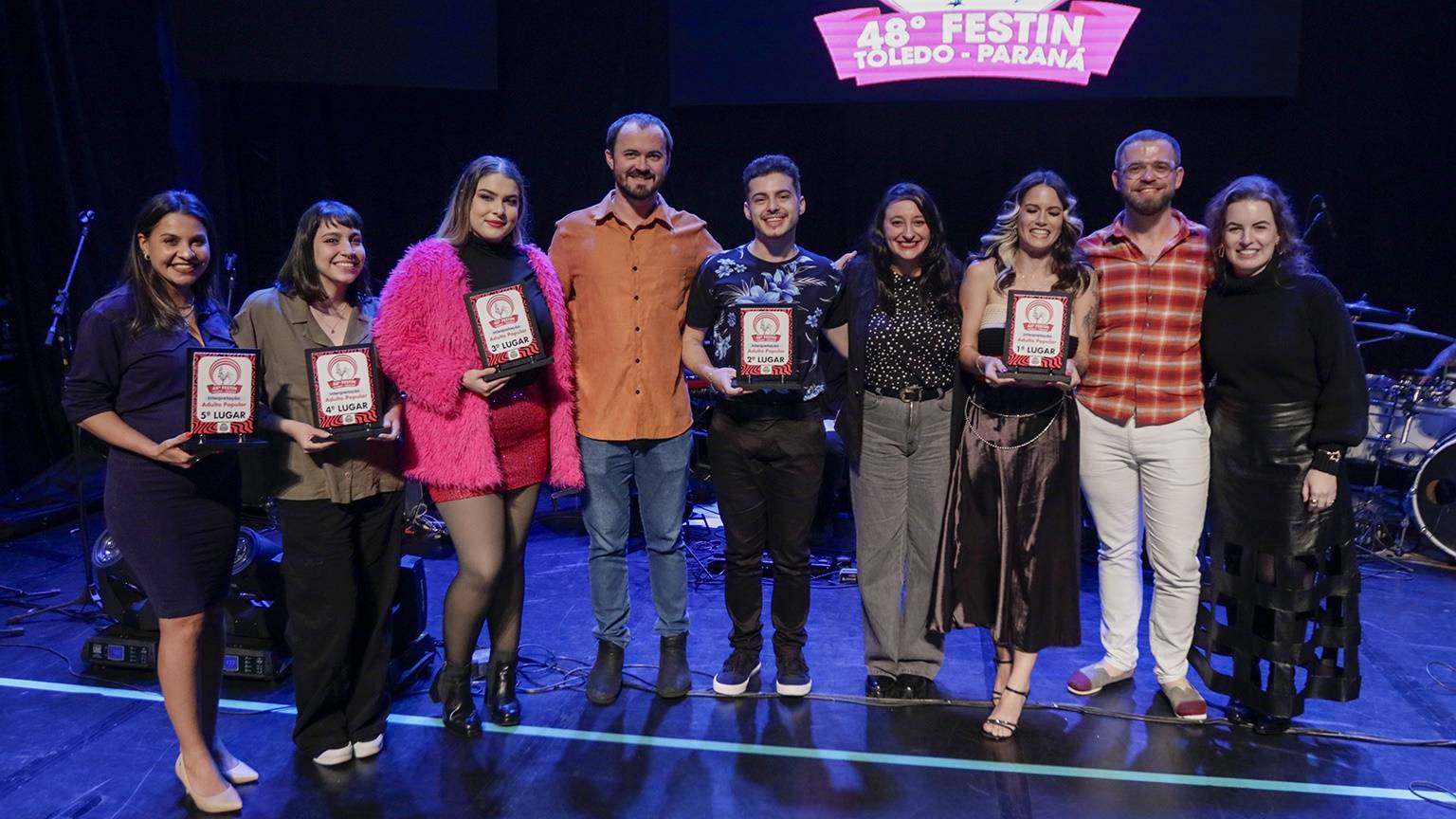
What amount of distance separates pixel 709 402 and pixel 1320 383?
328 cm

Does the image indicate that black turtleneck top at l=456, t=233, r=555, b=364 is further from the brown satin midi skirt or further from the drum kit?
the drum kit

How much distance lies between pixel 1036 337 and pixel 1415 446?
348 centimetres

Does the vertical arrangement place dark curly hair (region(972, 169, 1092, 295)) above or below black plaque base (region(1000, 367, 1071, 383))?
above

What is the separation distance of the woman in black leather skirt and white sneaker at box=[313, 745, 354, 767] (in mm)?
2575

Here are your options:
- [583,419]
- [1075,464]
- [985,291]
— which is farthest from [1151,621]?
[583,419]

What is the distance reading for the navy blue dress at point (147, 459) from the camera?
2.32 metres

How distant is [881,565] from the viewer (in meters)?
3.11

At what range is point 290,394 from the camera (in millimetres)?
2588

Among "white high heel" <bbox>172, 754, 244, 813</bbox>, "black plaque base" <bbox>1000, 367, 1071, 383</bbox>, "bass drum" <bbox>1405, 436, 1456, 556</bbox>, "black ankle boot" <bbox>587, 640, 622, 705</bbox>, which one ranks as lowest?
"white high heel" <bbox>172, 754, 244, 813</bbox>

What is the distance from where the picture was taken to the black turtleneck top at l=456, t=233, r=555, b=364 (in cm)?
276

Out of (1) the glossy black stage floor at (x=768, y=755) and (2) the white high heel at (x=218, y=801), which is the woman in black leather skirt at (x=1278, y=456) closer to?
(1) the glossy black stage floor at (x=768, y=755)

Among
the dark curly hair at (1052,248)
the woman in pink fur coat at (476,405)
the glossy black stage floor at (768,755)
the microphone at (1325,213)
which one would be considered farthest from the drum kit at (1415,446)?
the woman in pink fur coat at (476,405)

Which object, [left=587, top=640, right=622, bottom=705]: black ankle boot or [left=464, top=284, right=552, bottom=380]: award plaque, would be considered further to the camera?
[left=587, top=640, right=622, bottom=705]: black ankle boot

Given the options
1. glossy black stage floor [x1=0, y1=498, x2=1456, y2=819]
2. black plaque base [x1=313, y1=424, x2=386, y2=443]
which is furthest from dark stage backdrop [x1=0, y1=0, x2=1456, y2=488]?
black plaque base [x1=313, y1=424, x2=386, y2=443]
